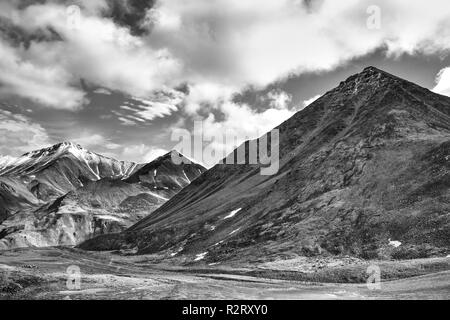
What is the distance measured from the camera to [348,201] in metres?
112

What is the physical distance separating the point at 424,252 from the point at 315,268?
1957cm

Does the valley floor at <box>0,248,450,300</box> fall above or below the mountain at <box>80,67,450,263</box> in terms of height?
below

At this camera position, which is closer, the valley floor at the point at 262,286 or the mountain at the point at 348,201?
the valley floor at the point at 262,286

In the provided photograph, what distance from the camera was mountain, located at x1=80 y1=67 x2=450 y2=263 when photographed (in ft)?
294

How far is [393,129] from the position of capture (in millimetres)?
140500

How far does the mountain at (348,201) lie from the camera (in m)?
89.6

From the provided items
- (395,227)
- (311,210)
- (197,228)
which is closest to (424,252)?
(395,227)

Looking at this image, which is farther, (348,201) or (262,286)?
(348,201)

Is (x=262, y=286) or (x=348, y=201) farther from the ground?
(x=348, y=201)

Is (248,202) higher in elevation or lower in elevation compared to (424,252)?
higher

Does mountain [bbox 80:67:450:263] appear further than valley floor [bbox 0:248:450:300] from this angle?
Yes

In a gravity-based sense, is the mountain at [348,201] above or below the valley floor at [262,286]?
above
